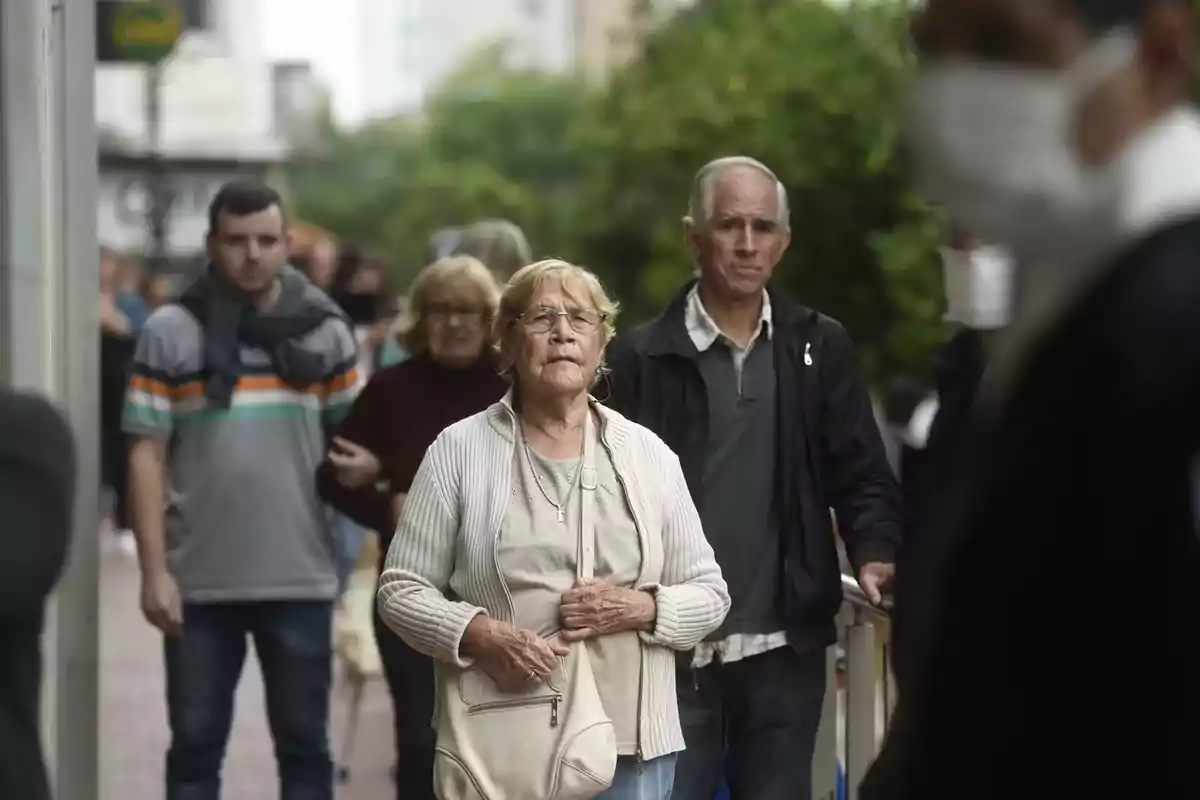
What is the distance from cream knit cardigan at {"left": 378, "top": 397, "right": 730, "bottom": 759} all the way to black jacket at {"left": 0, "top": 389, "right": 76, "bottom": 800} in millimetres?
2055

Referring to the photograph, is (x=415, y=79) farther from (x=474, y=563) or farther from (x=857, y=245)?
(x=474, y=563)

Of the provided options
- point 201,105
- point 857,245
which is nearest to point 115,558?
point 857,245

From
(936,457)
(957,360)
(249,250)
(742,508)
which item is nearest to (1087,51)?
(936,457)

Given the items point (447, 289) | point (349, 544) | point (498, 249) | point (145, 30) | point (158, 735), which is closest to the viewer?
point (447, 289)

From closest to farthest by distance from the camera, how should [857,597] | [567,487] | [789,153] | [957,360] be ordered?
[957,360] → [567,487] → [857,597] → [789,153]

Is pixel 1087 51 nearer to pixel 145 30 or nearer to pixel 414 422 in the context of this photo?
pixel 414 422

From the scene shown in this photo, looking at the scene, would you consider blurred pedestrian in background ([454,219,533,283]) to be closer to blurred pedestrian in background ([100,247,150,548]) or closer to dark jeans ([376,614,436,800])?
dark jeans ([376,614,436,800])

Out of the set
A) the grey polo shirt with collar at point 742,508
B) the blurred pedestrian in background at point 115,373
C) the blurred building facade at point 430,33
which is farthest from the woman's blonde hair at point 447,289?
the blurred building facade at point 430,33

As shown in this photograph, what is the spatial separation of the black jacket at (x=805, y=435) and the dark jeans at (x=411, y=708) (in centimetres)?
111

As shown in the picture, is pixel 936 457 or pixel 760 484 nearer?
pixel 936 457

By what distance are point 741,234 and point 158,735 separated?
5.17m

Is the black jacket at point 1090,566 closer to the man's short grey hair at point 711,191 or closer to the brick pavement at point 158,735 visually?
the man's short grey hair at point 711,191

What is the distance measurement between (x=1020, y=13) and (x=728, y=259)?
374 cm

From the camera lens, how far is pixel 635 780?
17.4ft
